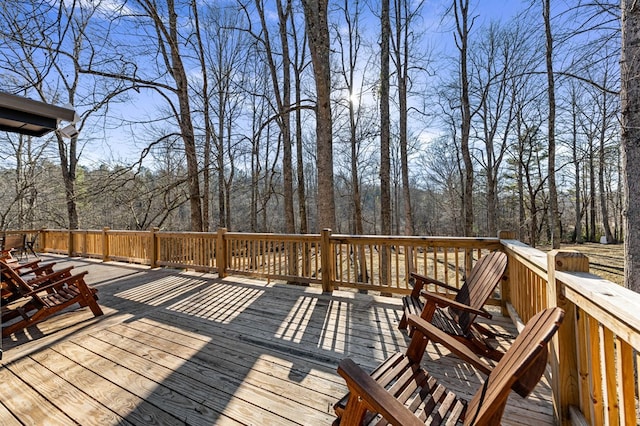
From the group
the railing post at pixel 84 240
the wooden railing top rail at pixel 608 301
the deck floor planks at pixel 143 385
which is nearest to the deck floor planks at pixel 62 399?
the deck floor planks at pixel 143 385

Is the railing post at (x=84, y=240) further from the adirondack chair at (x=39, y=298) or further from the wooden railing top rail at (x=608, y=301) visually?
the wooden railing top rail at (x=608, y=301)

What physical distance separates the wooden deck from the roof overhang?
239 centimetres

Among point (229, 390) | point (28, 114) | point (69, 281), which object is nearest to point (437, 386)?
point (229, 390)

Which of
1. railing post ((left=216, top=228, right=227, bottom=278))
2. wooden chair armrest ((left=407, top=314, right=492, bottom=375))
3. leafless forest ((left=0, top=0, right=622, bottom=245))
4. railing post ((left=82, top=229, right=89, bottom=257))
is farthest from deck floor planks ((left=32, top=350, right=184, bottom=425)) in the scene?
railing post ((left=82, top=229, right=89, bottom=257))

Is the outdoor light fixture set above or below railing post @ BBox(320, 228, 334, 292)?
above

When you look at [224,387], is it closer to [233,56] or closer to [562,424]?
[562,424]

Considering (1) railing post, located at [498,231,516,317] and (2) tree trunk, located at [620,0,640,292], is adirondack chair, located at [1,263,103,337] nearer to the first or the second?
(1) railing post, located at [498,231,516,317]

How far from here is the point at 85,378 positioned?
220cm

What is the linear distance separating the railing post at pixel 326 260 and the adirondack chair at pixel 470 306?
1.57 meters

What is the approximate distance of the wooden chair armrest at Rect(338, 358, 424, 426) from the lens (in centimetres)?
99

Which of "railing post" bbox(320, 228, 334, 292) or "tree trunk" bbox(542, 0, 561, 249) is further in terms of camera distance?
"tree trunk" bbox(542, 0, 561, 249)

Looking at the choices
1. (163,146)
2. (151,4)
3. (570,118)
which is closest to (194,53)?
(151,4)

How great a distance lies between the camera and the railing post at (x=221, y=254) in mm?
5402

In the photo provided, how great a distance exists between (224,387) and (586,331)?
2300 millimetres
